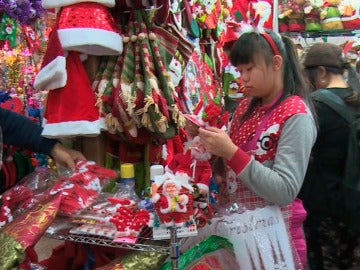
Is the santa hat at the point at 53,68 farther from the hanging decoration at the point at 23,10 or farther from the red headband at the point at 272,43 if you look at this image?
the hanging decoration at the point at 23,10

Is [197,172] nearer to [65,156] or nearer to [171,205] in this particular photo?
[171,205]

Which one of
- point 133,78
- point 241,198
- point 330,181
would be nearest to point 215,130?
point 241,198

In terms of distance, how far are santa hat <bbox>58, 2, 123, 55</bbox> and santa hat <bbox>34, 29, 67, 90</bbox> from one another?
28mm

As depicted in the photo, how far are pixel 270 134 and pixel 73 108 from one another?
1.96 feet

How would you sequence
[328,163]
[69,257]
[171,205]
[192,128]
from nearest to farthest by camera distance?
[171,205]
[192,128]
[69,257]
[328,163]

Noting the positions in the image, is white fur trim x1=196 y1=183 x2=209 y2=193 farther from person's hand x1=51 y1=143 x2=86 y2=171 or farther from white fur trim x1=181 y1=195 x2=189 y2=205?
person's hand x1=51 y1=143 x2=86 y2=171

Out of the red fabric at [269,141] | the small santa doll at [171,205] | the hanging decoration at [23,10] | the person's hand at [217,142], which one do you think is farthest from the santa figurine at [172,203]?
the hanging decoration at [23,10]

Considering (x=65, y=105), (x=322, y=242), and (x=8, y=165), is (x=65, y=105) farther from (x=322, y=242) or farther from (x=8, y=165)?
(x=322, y=242)

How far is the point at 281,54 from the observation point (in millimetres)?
1252

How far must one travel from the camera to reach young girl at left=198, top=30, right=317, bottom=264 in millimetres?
1133

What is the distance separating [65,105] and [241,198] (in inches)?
23.5

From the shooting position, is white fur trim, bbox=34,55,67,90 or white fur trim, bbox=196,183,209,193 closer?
white fur trim, bbox=196,183,209,193

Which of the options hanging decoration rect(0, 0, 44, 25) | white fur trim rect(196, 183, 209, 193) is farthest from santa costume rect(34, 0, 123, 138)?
hanging decoration rect(0, 0, 44, 25)

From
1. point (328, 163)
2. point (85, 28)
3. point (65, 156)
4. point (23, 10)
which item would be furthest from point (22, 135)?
point (23, 10)
